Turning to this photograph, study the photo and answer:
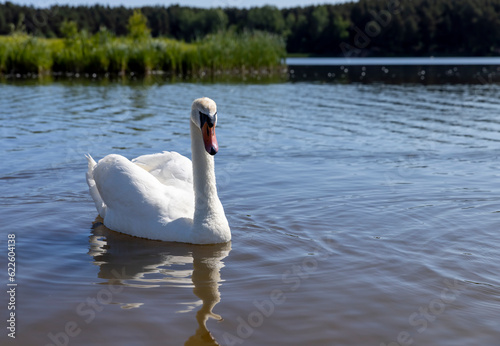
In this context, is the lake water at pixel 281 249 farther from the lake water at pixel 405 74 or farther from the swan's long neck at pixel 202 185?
the lake water at pixel 405 74

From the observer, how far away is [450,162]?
11.1 meters

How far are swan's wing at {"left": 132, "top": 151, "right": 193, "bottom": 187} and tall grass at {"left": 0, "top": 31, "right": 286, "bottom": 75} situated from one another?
98.7 feet

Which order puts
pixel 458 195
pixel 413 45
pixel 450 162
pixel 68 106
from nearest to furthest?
pixel 458 195 < pixel 450 162 < pixel 68 106 < pixel 413 45

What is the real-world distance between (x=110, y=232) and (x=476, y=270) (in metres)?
3.94

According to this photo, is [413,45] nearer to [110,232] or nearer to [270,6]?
[270,6]

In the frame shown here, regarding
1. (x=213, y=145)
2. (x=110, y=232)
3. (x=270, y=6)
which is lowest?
(x=110, y=232)

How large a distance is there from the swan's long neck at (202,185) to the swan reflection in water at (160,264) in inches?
13.3

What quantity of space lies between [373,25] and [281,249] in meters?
79.0

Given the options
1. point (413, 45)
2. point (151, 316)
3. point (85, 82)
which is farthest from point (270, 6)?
point (151, 316)

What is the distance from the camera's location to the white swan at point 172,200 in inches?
251

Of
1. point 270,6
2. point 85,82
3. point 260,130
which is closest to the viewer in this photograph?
point 260,130

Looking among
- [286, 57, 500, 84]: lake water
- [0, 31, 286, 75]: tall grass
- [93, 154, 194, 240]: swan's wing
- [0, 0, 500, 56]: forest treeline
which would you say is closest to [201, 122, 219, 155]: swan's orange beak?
[93, 154, 194, 240]: swan's wing

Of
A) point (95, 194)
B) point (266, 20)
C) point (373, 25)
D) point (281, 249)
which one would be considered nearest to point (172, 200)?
point (281, 249)

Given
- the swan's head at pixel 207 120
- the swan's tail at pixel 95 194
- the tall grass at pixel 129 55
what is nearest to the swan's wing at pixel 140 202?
the swan's tail at pixel 95 194
